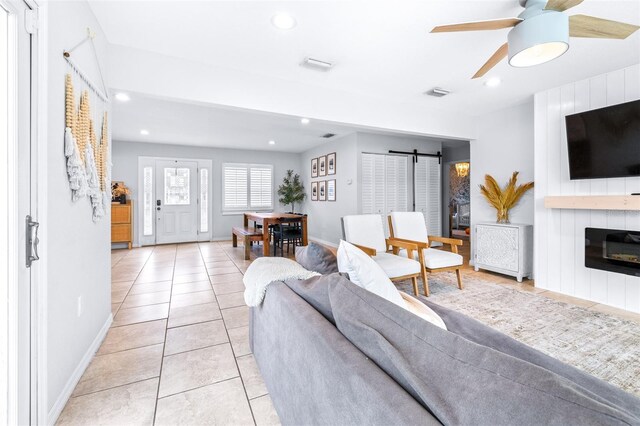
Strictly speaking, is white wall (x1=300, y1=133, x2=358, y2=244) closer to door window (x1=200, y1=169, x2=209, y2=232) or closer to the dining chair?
the dining chair

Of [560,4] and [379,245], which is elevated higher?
[560,4]

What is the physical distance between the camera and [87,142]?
183cm

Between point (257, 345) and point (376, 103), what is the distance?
3216 millimetres

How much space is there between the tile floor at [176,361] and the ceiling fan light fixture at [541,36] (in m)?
2.63

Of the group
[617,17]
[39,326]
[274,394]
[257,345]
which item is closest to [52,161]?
[39,326]

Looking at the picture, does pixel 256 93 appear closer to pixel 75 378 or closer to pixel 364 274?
pixel 364 274

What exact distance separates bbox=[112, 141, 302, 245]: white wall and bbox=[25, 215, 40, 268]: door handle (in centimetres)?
608

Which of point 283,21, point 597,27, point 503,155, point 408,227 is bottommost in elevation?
point 408,227

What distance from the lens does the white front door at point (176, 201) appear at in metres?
6.84

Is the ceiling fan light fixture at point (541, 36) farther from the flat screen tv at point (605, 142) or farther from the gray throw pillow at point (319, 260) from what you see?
the gray throw pillow at point (319, 260)

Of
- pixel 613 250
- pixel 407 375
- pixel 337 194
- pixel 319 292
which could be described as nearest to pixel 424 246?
pixel 613 250

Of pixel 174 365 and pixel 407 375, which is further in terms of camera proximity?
pixel 174 365

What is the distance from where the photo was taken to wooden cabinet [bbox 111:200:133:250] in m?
6.08

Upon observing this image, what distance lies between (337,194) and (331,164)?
744 millimetres
